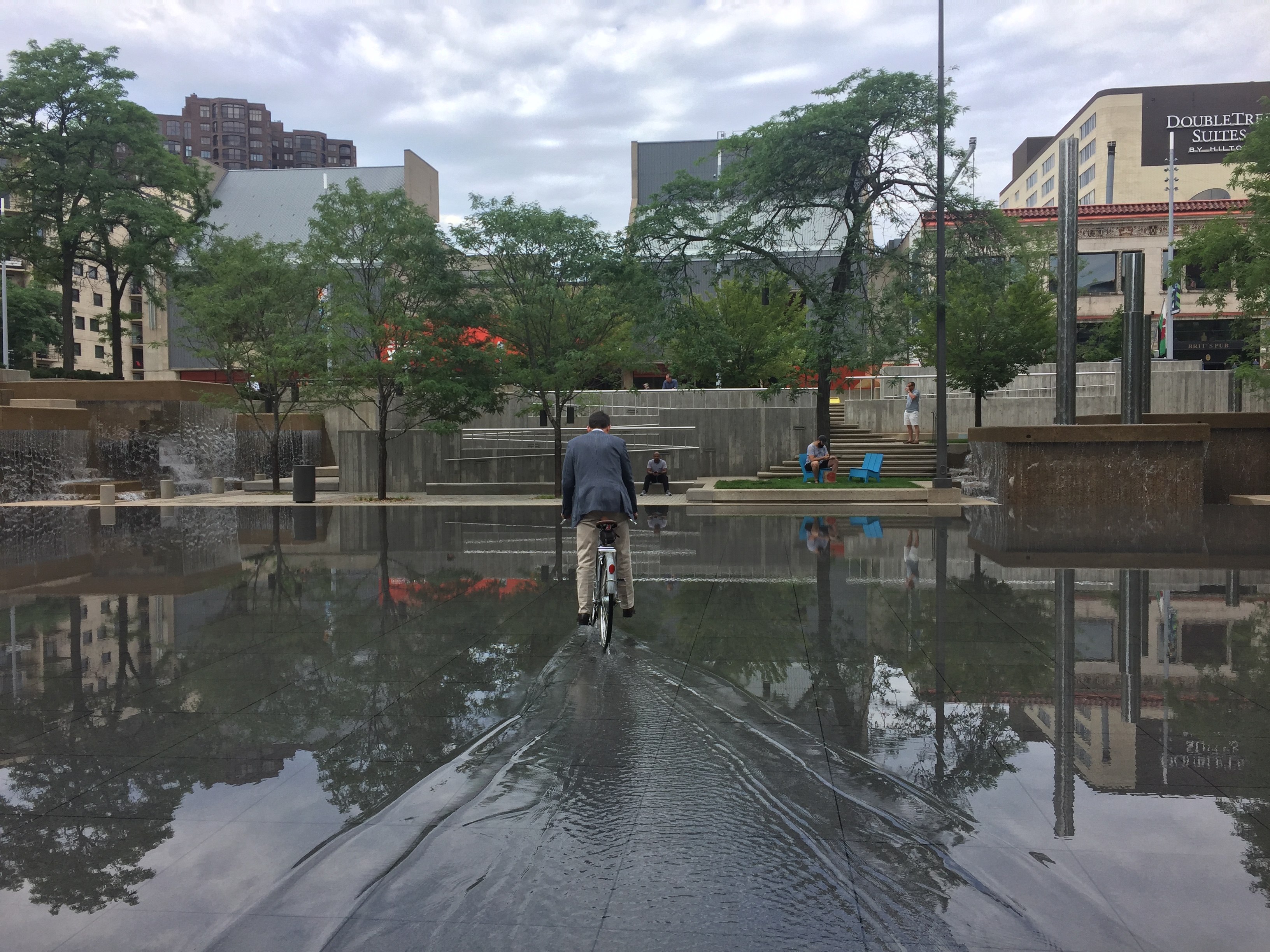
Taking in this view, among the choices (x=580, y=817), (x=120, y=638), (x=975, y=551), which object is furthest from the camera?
(x=975, y=551)

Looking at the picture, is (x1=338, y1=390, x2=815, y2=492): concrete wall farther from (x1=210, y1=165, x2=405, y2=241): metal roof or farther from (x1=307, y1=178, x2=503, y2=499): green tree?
(x1=210, y1=165, x2=405, y2=241): metal roof

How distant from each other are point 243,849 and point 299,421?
3455 centimetres

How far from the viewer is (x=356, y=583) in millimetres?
11047

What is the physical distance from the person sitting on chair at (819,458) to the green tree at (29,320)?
55.3 m

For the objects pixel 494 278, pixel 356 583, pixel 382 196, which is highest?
pixel 382 196

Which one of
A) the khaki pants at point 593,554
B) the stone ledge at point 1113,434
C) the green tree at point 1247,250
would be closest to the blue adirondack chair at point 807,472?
the stone ledge at point 1113,434

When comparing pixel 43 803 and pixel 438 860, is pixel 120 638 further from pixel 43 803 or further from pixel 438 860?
pixel 438 860

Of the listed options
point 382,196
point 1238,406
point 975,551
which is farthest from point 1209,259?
point 382,196

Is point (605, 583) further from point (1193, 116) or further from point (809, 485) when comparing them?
point (1193, 116)

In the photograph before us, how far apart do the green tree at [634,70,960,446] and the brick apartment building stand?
149995 millimetres

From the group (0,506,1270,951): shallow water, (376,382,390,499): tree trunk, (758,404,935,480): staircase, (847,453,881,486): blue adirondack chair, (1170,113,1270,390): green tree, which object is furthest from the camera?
(758,404,935,480): staircase

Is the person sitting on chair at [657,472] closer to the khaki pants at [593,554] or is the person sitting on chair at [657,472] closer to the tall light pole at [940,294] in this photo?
the tall light pole at [940,294]

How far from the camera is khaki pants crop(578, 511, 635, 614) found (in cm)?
761

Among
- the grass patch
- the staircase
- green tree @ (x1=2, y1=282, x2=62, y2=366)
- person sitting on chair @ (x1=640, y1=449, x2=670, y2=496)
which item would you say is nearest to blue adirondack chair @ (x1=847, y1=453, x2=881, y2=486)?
the grass patch
